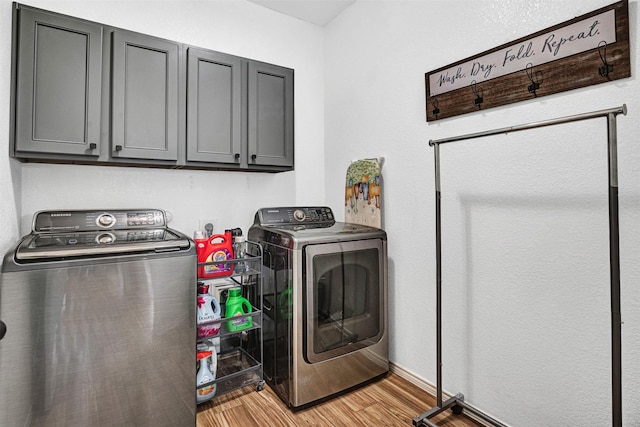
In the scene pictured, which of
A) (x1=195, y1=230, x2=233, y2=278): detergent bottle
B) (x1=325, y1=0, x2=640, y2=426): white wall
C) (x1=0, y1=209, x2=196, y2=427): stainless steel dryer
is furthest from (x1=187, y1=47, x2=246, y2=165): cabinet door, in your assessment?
(x1=325, y1=0, x2=640, y2=426): white wall

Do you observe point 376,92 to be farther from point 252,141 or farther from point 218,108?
point 218,108

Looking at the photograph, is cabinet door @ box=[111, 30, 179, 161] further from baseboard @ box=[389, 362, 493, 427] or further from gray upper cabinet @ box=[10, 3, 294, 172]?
baseboard @ box=[389, 362, 493, 427]

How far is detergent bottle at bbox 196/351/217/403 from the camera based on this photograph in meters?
1.82

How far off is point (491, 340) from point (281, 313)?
3.76 ft

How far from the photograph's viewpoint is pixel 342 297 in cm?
202

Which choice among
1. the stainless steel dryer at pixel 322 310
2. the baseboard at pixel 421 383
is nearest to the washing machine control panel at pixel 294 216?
the stainless steel dryer at pixel 322 310

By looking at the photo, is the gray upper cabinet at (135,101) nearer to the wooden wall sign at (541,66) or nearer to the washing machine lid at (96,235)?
the washing machine lid at (96,235)

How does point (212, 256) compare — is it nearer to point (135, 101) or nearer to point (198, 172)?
point (198, 172)

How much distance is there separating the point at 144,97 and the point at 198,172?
60 centimetres

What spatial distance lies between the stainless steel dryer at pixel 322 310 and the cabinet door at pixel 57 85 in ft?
3.79

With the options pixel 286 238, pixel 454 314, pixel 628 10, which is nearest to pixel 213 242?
pixel 286 238

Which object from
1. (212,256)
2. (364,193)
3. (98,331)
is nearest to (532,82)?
(364,193)

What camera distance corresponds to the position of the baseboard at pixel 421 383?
5.66ft

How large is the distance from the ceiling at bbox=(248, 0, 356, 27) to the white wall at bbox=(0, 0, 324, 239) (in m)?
0.06
